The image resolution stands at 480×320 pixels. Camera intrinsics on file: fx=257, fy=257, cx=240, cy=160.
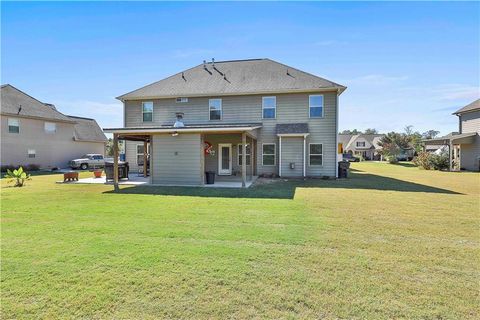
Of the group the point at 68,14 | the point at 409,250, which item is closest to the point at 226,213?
the point at 409,250

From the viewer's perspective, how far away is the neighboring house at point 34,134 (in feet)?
70.5

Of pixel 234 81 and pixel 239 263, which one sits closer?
pixel 239 263

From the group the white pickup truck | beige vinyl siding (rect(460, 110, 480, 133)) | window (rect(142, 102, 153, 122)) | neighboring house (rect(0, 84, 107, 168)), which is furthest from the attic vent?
beige vinyl siding (rect(460, 110, 480, 133))

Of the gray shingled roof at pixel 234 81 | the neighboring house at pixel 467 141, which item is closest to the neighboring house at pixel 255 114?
the gray shingled roof at pixel 234 81

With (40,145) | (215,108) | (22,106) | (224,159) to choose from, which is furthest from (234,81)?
(22,106)

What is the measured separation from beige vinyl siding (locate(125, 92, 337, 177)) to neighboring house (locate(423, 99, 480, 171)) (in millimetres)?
15290

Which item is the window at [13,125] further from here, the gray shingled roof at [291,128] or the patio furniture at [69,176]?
the gray shingled roof at [291,128]

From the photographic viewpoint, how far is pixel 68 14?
9906 millimetres

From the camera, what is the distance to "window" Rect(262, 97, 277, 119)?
639 inches

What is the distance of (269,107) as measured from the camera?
1630 cm

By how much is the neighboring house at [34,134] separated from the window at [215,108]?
1745 cm

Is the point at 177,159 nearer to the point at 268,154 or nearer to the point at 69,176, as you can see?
the point at 268,154

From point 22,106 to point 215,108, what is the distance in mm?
18942

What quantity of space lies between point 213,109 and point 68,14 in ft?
29.0
